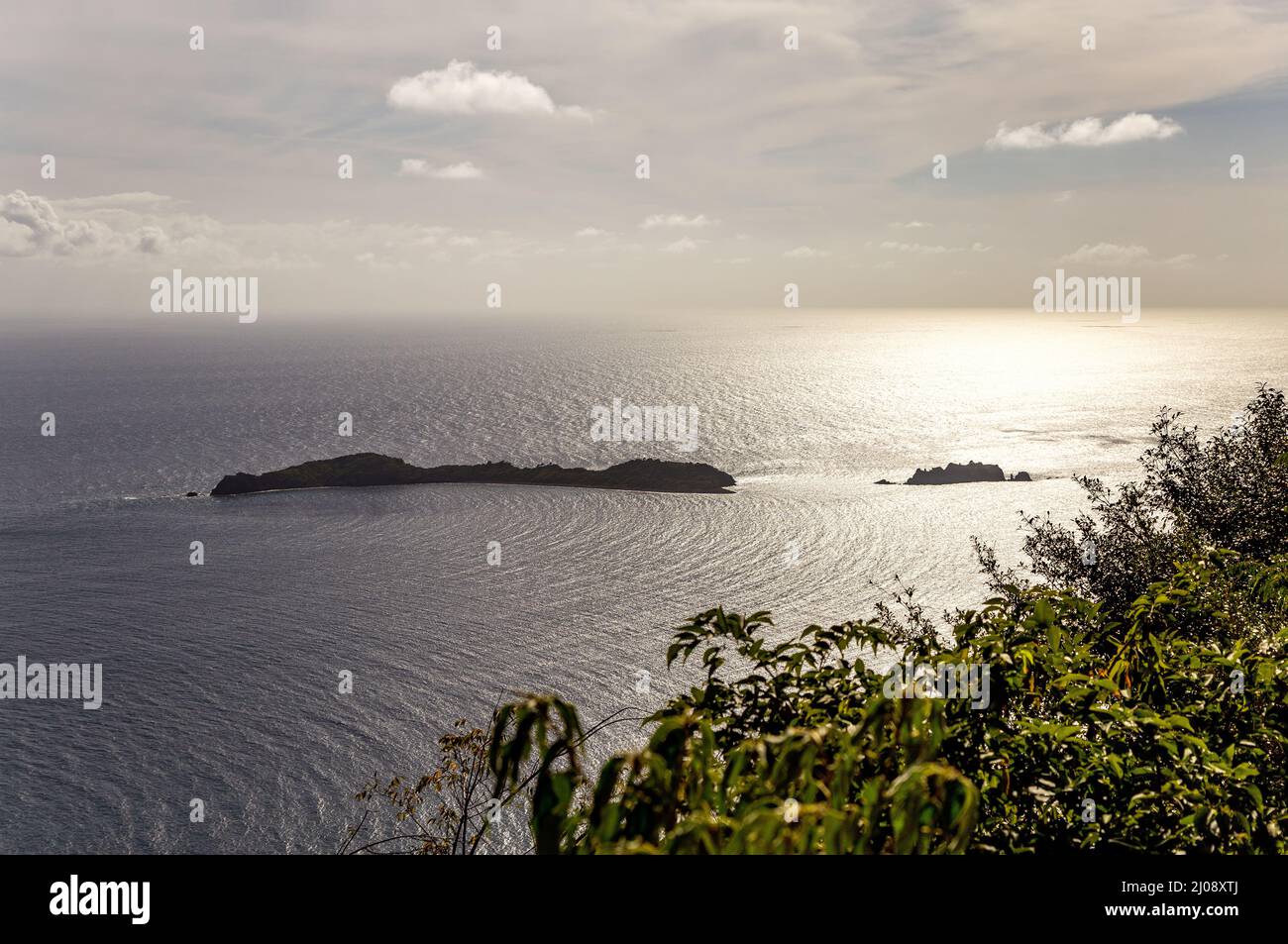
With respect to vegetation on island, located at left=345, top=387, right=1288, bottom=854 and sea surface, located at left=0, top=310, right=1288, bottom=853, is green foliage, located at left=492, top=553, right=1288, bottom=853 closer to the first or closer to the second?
vegetation on island, located at left=345, top=387, right=1288, bottom=854

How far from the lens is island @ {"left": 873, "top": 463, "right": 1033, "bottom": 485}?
115 m

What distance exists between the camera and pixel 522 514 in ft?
333

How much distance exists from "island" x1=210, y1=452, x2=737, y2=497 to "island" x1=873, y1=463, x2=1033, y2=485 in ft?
85.2

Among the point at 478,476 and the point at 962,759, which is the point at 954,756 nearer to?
the point at 962,759

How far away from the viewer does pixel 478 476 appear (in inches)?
4707

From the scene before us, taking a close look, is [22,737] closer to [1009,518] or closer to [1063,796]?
[1063,796]

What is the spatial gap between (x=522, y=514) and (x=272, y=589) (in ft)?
105

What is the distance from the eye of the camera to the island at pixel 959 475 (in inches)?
4542

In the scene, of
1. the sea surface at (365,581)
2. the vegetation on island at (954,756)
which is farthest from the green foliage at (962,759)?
the sea surface at (365,581)

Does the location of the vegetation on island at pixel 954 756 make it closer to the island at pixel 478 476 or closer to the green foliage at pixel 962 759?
the green foliage at pixel 962 759

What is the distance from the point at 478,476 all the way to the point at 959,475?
66.7 meters

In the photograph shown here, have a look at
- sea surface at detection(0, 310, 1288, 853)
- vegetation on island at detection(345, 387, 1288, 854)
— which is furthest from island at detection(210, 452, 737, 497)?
vegetation on island at detection(345, 387, 1288, 854)

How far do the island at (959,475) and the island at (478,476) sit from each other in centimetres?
2597
